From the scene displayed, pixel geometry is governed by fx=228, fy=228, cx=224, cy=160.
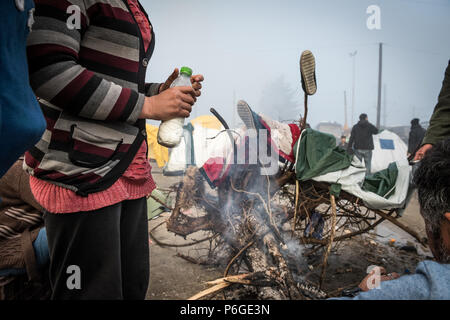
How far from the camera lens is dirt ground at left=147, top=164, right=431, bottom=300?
2718mm

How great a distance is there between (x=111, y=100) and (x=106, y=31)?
295mm

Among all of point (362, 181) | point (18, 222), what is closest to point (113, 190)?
point (18, 222)

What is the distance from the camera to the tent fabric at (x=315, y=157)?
2311 millimetres

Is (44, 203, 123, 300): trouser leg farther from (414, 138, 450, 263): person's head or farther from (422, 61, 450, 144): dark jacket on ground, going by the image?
(422, 61, 450, 144): dark jacket on ground

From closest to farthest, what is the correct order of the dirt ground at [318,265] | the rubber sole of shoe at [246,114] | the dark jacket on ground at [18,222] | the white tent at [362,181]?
1. the dark jacket on ground at [18,222]
2. the white tent at [362,181]
3. the rubber sole of shoe at [246,114]
4. the dirt ground at [318,265]

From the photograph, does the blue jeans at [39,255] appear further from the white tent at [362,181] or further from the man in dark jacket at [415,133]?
the man in dark jacket at [415,133]

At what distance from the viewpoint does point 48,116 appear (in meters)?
0.90

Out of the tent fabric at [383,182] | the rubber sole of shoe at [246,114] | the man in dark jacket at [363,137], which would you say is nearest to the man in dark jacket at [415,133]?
the man in dark jacket at [363,137]

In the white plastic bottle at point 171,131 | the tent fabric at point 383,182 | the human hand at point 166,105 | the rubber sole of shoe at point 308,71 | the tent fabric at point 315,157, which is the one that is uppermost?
the rubber sole of shoe at point 308,71

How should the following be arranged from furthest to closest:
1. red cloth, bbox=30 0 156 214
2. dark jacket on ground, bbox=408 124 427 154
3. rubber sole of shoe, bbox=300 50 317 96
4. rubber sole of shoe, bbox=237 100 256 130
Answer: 1. dark jacket on ground, bbox=408 124 427 154
2. rubber sole of shoe, bbox=237 100 256 130
3. rubber sole of shoe, bbox=300 50 317 96
4. red cloth, bbox=30 0 156 214

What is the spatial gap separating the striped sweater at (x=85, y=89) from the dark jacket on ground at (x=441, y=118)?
2.47 meters

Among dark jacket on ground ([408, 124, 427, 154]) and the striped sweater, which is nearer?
the striped sweater

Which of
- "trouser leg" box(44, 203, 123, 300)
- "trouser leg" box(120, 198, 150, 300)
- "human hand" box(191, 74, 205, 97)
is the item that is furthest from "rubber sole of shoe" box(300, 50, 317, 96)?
"trouser leg" box(44, 203, 123, 300)

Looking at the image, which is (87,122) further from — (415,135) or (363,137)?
(415,135)
